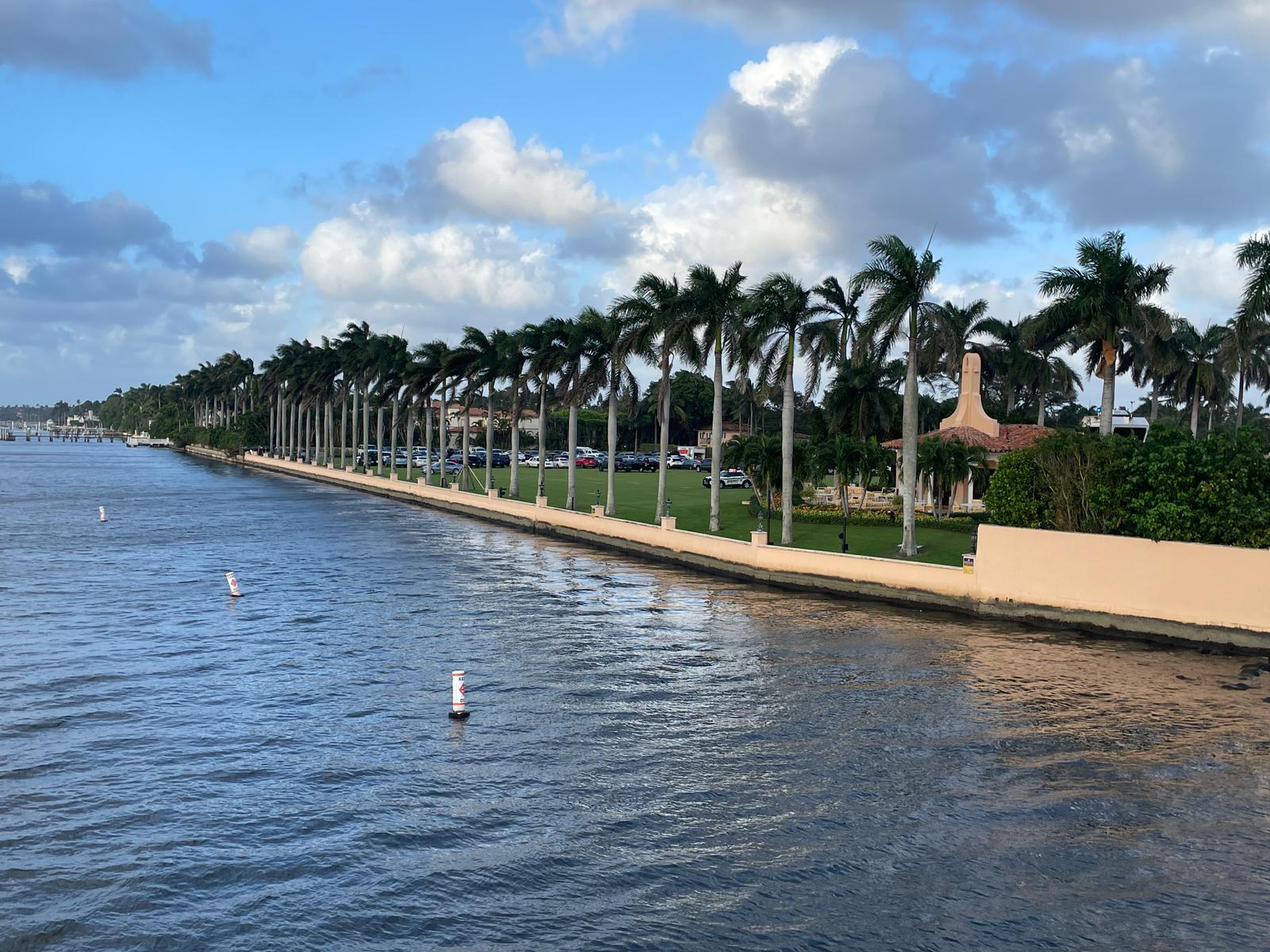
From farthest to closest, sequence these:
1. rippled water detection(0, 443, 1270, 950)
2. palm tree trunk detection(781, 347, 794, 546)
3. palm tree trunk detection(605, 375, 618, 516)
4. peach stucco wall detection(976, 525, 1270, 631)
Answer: palm tree trunk detection(605, 375, 618, 516), palm tree trunk detection(781, 347, 794, 546), peach stucco wall detection(976, 525, 1270, 631), rippled water detection(0, 443, 1270, 950)

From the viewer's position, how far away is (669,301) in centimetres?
4894

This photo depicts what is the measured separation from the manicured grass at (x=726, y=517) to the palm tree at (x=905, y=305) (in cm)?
332

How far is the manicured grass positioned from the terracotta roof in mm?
9048

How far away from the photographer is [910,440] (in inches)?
1602

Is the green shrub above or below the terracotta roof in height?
below

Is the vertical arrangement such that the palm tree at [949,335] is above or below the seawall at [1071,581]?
above

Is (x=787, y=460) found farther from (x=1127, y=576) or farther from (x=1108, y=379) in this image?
(x=1127, y=576)

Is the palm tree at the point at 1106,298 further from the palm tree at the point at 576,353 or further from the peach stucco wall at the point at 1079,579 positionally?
the palm tree at the point at 576,353

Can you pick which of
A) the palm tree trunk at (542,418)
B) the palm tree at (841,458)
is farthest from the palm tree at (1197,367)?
the palm tree trunk at (542,418)

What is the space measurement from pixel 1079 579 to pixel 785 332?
16.5m

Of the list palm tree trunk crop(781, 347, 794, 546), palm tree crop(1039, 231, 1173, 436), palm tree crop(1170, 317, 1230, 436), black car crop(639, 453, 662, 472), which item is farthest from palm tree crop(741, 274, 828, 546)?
black car crop(639, 453, 662, 472)

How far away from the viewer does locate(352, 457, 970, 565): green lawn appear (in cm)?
4384

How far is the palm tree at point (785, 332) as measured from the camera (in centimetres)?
4288

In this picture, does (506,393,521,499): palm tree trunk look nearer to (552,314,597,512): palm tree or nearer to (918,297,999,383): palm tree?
(552,314,597,512): palm tree
